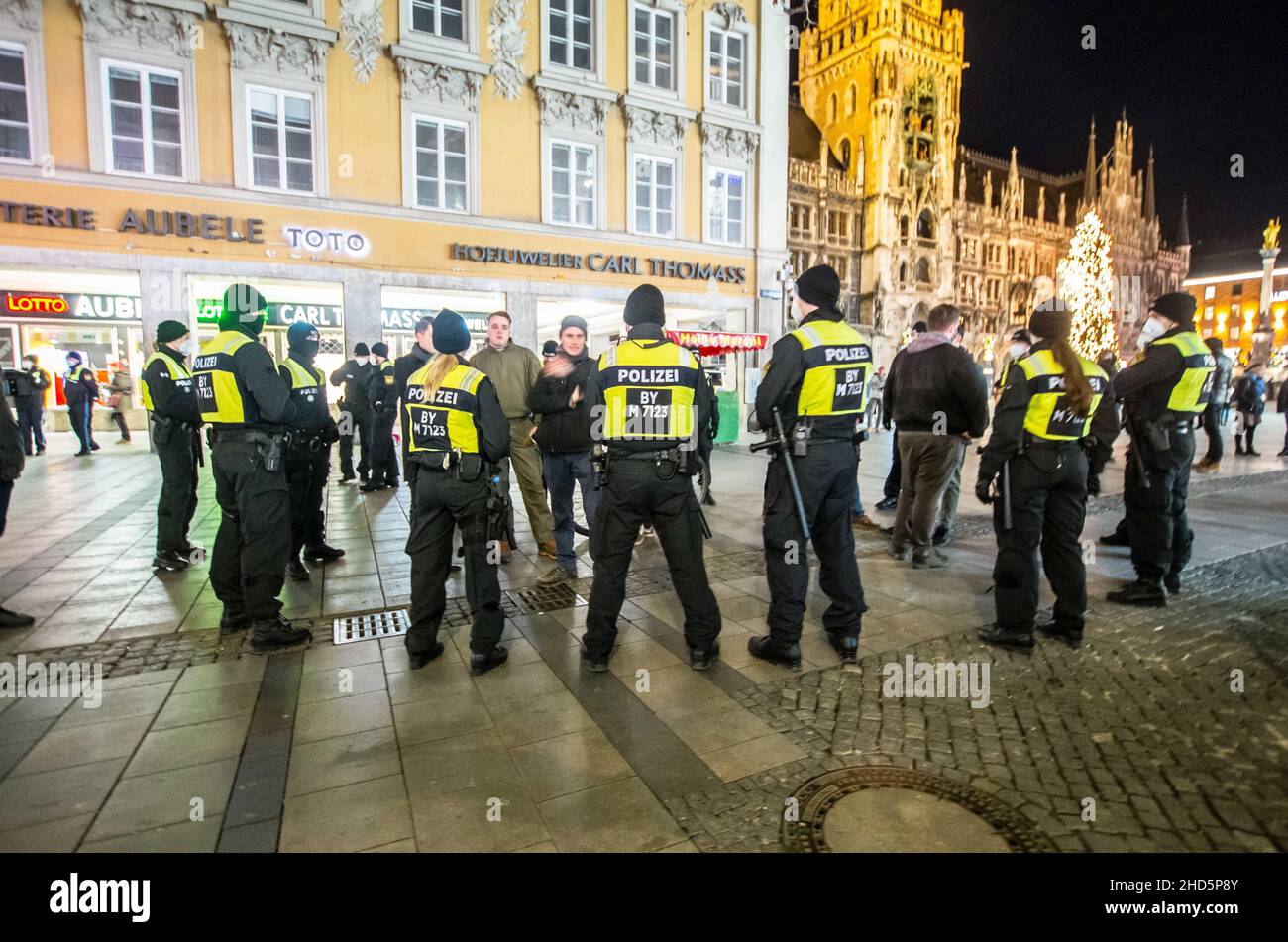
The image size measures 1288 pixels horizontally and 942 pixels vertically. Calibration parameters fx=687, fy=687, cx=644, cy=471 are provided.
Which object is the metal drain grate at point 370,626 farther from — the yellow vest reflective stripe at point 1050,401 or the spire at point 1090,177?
the spire at point 1090,177

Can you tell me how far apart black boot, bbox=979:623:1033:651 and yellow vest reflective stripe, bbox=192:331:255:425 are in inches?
199

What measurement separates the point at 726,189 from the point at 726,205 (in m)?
0.45

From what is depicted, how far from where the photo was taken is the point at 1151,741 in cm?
324

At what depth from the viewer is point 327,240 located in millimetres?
15531

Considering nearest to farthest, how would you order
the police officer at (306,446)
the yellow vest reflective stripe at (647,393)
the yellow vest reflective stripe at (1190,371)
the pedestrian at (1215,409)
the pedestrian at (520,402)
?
1. the yellow vest reflective stripe at (647,393)
2. the yellow vest reflective stripe at (1190,371)
3. the police officer at (306,446)
4. the pedestrian at (520,402)
5. the pedestrian at (1215,409)

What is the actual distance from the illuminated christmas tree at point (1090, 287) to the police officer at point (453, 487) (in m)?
55.8

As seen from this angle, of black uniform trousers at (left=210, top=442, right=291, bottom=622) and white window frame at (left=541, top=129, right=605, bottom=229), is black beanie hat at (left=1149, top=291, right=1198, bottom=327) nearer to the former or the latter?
black uniform trousers at (left=210, top=442, right=291, bottom=622)

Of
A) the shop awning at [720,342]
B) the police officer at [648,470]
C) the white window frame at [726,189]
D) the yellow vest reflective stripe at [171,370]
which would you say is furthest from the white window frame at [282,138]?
the police officer at [648,470]

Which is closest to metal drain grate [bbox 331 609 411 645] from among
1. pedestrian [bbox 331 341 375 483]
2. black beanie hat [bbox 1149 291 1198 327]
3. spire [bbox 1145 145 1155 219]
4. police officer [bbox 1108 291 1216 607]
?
police officer [bbox 1108 291 1216 607]

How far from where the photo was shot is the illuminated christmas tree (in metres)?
49.3

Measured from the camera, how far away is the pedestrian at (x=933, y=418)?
6.14m

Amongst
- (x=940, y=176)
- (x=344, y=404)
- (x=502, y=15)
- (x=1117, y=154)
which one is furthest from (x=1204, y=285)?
(x=344, y=404)
